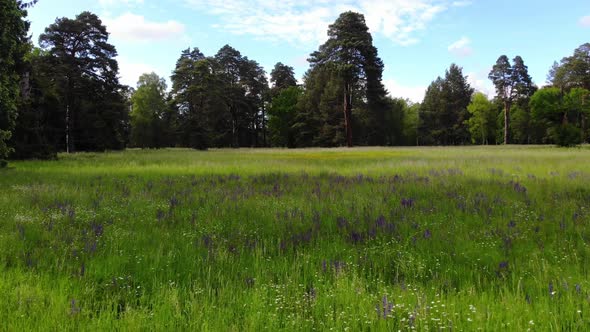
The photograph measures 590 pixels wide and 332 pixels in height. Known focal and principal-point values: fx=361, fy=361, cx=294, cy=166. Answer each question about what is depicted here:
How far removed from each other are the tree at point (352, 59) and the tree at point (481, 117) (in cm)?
3474

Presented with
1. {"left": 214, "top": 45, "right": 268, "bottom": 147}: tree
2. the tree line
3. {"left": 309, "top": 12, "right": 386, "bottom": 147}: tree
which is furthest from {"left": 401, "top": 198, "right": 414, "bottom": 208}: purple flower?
{"left": 214, "top": 45, "right": 268, "bottom": 147}: tree

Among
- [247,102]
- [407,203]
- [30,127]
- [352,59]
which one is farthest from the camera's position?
[247,102]

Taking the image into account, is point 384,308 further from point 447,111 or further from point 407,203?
point 447,111

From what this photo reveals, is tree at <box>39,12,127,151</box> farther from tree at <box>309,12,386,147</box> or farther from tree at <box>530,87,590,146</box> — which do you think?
tree at <box>530,87,590,146</box>

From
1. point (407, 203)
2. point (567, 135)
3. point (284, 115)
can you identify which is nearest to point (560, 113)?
point (567, 135)

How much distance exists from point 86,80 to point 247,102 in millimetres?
40666

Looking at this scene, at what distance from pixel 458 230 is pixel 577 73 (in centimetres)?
8799

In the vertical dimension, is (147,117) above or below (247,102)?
below

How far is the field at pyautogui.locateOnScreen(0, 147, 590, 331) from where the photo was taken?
2.79 m

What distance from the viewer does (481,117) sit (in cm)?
8156

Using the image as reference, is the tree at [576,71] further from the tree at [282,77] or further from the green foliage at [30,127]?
the green foliage at [30,127]

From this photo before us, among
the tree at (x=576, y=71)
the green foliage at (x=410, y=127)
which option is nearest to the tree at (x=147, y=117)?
the green foliage at (x=410, y=127)

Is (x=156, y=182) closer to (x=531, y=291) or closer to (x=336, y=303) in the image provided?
(x=336, y=303)

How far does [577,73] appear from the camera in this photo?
236ft
